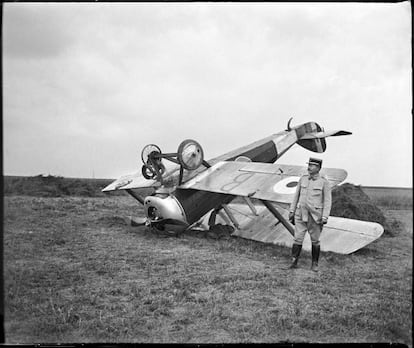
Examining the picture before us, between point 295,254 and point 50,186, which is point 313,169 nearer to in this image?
point 295,254

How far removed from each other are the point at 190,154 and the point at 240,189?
3.49ft

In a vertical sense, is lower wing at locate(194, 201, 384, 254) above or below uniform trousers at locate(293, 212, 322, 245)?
below

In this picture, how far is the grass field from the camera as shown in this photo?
335 centimetres

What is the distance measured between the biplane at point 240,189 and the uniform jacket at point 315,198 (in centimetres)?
31

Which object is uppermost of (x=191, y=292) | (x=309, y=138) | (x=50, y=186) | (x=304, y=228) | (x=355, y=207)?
(x=309, y=138)

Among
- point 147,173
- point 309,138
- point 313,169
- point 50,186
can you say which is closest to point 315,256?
point 313,169

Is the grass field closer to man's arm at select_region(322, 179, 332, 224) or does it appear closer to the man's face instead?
man's arm at select_region(322, 179, 332, 224)

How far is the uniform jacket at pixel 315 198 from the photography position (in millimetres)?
5004

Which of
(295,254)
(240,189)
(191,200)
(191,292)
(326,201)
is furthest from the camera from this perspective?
(191,200)

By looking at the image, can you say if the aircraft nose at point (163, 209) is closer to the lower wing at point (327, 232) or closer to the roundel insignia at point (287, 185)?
the lower wing at point (327, 232)

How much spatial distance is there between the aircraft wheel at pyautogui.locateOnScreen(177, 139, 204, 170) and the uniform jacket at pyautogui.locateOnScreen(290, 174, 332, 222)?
2.29 m

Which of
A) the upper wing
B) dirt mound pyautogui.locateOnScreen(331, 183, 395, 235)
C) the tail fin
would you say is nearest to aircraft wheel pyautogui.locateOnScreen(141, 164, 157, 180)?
the upper wing

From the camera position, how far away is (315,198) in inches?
198

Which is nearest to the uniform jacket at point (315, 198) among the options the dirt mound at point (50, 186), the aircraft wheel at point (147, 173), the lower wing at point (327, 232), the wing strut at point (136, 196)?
the lower wing at point (327, 232)
